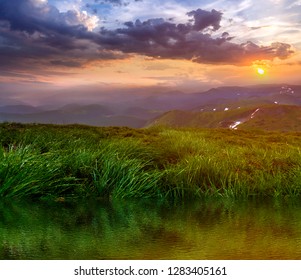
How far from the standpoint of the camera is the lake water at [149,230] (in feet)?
15.7

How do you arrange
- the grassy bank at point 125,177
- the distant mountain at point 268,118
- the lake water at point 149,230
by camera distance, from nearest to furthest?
the lake water at point 149,230 → the grassy bank at point 125,177 → the distant mountain at point 268,118

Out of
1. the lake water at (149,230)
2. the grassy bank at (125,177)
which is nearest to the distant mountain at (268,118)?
the grassy bank at (125,177)

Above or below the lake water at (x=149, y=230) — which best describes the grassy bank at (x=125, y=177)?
above

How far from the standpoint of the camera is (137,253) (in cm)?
475

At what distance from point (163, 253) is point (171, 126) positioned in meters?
16.9

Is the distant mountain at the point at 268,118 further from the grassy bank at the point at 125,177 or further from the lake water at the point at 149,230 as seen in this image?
the lake water at the point at 149,230

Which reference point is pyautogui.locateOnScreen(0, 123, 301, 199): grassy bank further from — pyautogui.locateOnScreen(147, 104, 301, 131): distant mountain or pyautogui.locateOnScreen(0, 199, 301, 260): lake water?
pyautogui.locateOnScreen(147, 104, 301, 131): distant mountain

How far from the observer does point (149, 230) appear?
5.68m

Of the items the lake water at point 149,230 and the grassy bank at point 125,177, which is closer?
the lake water at point 149,230

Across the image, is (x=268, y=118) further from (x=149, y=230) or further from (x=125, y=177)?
(x=149, y=230)
